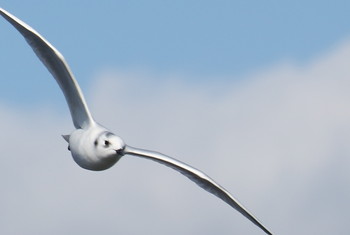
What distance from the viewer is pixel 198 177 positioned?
38.2 meters

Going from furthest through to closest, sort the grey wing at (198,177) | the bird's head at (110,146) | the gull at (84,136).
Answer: the grey wing at (198,177)
the gull at (84,136)
the bird's head at (110,146)

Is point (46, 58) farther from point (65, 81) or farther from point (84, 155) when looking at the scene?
point (84, 155)

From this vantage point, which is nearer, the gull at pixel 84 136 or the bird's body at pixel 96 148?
the bird's body at pixel 96 148

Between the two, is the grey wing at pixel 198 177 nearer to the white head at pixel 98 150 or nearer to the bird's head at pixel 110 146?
the bird's head at pixel 110 146

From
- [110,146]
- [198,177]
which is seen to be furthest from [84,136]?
[198,177]

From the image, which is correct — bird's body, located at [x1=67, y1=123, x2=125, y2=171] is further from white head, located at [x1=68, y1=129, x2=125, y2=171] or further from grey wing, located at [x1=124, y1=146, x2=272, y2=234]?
grey wing, located at [x1=124, y1=146, x2=272, y2=234]

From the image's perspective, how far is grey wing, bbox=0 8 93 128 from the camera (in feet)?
120

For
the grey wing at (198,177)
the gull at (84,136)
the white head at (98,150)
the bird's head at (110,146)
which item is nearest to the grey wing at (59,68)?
the gull at (84,136)

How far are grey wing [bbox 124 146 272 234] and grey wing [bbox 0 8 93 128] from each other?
2059 mm

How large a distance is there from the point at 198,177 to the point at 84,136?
446cm

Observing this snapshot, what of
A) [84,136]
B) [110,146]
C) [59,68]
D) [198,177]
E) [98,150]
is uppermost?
[198,177]

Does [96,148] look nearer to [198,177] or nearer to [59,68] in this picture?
[59,68]

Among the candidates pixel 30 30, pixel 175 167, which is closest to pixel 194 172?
pixel 175 167

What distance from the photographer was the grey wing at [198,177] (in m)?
35.7
